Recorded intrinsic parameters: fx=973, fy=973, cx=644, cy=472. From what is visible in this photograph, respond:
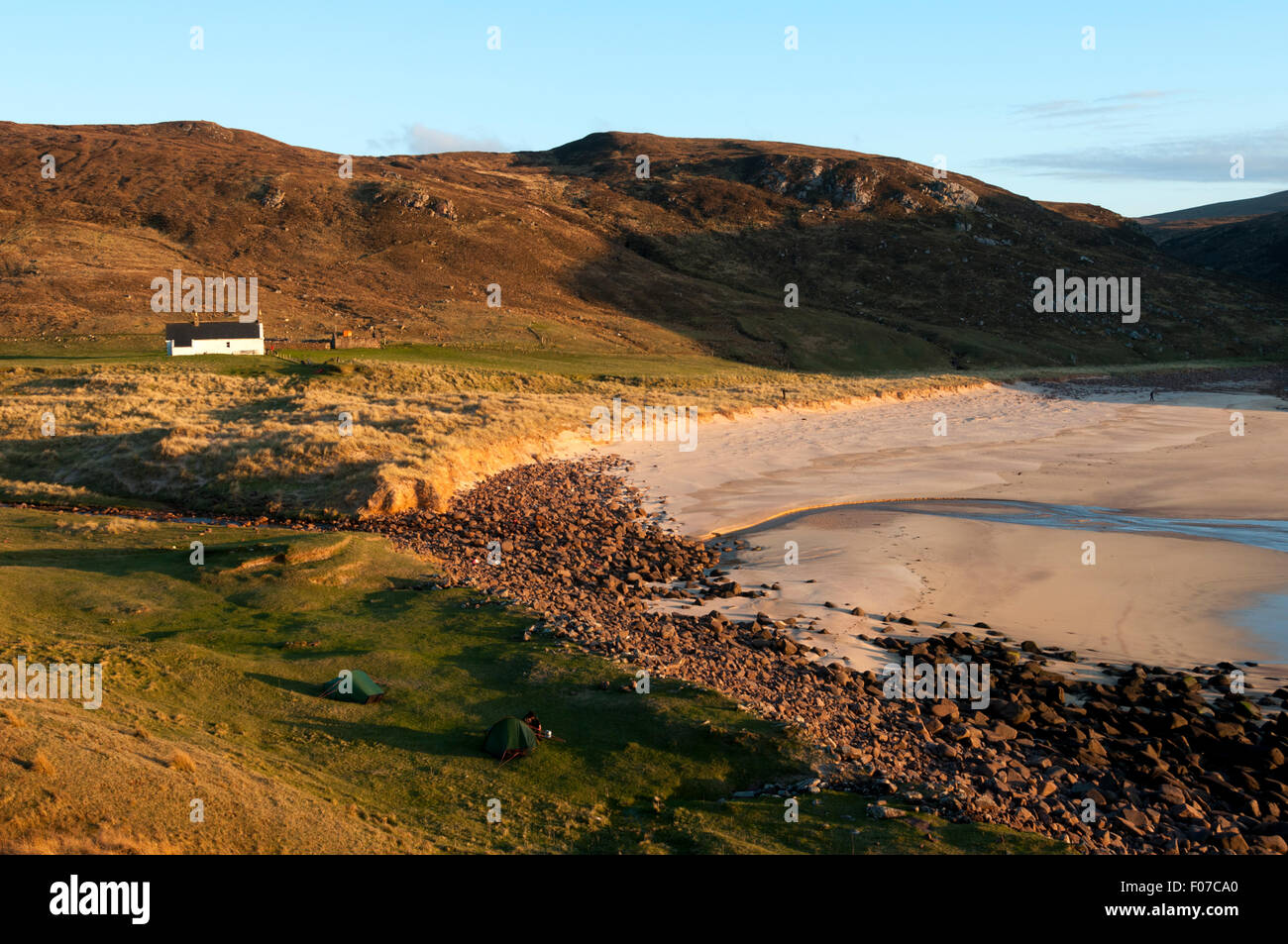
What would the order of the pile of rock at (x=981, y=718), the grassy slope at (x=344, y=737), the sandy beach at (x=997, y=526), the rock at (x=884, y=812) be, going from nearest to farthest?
the grassy slope at (x=344, y=737) → the rock at (x=884, y=812) → the pile of rock at (x=981, y=718) → the sandy beach at (x=997, y=526)

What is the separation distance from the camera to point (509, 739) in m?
13.2

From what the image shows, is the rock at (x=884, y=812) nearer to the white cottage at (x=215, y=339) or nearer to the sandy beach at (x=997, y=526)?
the sandy beach at (x=997, y=526)

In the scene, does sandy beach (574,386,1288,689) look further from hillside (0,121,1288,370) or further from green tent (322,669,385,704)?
hillside (0,121,1288,370)

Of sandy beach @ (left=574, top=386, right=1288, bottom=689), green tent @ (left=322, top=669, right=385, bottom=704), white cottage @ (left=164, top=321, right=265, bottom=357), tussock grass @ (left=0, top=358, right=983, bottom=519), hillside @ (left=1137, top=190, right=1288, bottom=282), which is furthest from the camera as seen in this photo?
hillside @ (left=1137, top=190, right=1288, bottom=282)

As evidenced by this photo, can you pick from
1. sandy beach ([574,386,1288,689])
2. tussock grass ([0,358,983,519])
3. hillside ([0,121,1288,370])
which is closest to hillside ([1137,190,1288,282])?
hillside ([0,121,1288,370])

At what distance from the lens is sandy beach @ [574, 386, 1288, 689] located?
68.0 feet

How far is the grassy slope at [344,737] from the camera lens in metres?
9.93

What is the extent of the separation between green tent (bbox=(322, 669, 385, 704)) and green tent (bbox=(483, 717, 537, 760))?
2.37 metres

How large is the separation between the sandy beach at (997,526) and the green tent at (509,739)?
717 cm

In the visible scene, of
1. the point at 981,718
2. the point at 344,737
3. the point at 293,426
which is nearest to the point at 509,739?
the point at 344,737

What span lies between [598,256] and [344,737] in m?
105

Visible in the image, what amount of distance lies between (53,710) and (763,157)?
161 m

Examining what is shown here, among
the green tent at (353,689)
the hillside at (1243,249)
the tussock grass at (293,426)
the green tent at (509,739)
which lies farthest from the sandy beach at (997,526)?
the hillside at (1243,249)

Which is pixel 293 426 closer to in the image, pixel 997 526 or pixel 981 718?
pixel 997 526
